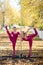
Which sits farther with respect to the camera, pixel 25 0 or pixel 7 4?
pixel 7 4

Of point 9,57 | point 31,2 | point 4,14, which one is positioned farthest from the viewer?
point 4,14

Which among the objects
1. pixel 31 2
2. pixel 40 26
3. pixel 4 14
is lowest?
pixel 40 26

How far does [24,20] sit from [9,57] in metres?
1.55

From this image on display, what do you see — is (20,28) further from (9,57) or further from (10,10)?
(9,57)

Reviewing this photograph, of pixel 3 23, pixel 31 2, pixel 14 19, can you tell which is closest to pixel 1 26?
pixel 3 23

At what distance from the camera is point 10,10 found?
558 centimetres

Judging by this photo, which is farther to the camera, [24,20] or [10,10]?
[10,10]

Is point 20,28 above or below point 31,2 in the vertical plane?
below

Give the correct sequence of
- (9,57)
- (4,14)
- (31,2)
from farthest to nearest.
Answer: (4,14) < (31,2) < (9,57)

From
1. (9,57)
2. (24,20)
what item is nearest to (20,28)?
(24,20)

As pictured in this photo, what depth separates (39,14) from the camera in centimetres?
518

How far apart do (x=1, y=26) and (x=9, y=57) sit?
145cm

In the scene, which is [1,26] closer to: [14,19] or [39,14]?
[14,19]

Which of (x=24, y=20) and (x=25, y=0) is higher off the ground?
(x=25, y=0)
